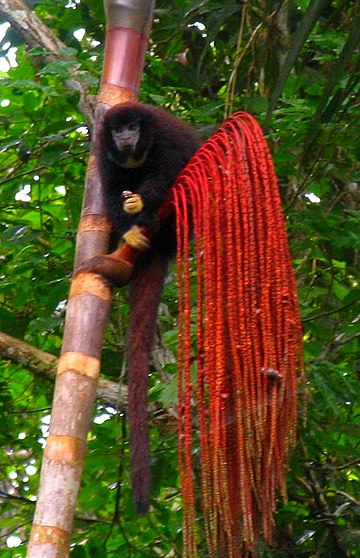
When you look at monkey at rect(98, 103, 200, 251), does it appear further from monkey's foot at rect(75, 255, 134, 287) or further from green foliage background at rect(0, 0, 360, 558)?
monkey's foot at rect(75, 255, 134, 287)

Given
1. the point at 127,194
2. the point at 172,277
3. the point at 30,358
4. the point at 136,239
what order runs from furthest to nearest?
the point at 172,277 → the point at 30,358 → the point at 127,194 → the point at 136,239

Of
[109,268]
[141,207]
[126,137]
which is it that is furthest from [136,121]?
[109,268]

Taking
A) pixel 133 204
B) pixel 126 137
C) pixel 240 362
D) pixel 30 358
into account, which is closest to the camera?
pixel 240 362

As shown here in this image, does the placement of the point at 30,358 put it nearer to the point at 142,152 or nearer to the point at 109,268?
the point at 142,152

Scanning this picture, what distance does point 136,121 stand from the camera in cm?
250

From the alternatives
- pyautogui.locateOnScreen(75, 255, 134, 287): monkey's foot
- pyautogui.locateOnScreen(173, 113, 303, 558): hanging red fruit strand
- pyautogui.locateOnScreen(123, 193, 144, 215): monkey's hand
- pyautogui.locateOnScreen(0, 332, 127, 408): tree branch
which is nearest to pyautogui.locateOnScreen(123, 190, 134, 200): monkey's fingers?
pyautogui.locateOnScreen(123, 193, 144, 215): monkey's hand

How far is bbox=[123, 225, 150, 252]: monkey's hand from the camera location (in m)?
1.77

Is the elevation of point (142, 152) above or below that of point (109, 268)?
above

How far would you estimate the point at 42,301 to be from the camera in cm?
297

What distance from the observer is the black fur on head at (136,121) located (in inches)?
93.0

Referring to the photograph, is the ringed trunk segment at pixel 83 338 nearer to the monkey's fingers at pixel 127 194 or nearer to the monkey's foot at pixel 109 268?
the monkey's foot at pixel 109 268

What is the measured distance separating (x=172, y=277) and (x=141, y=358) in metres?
1.03

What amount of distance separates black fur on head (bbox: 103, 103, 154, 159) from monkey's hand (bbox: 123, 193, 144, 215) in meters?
0.21

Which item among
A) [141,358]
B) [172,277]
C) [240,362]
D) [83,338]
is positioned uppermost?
[172,277]
